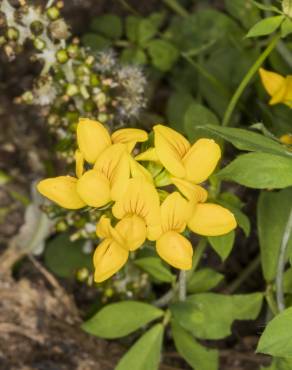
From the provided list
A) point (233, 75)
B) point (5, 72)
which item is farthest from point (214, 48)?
point (5, 72)

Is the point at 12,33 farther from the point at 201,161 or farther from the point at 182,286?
the point at 182,286

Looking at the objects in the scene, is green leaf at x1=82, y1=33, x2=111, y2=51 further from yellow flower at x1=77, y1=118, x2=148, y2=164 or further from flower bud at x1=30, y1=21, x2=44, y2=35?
yellow flower at x1=77, y1=118, x2=148, y2=164

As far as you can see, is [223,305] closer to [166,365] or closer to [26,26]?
[166,365]

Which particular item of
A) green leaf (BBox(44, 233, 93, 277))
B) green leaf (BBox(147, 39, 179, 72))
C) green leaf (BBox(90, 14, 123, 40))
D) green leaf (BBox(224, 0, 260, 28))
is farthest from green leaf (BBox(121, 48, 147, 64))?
green leaf (BBox(44, 233, 93, 277))

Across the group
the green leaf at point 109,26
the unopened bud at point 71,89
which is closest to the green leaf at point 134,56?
the green leaf at point 109,26

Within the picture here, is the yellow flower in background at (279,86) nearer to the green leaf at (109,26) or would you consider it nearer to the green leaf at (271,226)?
the green leaf at (271,226)

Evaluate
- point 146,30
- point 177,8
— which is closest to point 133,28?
point 146,30
